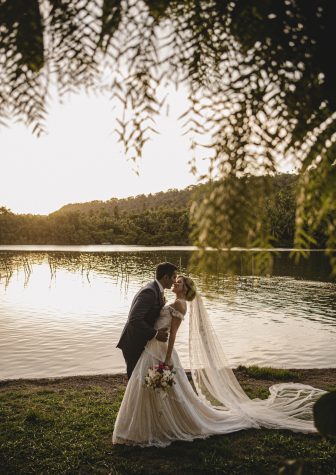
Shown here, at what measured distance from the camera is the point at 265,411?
7871mm

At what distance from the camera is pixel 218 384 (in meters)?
8.34

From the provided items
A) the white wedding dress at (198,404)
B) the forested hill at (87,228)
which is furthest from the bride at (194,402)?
the forested hill at (87,228)

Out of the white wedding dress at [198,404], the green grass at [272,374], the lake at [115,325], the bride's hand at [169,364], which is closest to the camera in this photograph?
the bride's hand at [169,364]

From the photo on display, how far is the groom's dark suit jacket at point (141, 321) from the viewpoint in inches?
258

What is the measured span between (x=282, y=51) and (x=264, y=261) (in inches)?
17.1

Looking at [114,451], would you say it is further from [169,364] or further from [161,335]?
[161,335]

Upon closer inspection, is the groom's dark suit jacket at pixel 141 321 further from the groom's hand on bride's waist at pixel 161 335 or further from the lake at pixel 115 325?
the lake at pixel 115 325

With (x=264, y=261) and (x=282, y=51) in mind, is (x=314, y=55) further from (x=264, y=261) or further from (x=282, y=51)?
(x=264, y=261)

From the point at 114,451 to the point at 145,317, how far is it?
6.60 feet

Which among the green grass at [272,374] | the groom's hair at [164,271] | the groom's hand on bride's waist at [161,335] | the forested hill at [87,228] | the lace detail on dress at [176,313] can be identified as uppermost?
the forested hill at [87,228]

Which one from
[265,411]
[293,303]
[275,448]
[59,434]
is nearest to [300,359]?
[265,411]

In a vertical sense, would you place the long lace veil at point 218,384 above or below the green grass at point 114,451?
above

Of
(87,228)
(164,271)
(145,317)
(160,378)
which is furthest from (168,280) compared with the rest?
(87,228)

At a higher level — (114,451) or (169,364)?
(169,364)
